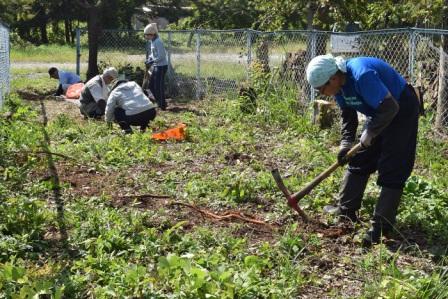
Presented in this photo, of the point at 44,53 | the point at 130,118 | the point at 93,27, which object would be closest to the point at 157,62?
the point at 130,118

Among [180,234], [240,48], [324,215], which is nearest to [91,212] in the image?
[180,234]

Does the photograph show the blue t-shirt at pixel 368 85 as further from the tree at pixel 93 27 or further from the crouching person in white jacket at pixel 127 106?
the tree at pixel 93 27

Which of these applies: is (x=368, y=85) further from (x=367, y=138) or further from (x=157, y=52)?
(x=157, y=52)

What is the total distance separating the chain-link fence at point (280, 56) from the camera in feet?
27.9

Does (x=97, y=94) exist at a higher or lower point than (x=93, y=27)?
lower

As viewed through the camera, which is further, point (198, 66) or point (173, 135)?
point (198, 66)

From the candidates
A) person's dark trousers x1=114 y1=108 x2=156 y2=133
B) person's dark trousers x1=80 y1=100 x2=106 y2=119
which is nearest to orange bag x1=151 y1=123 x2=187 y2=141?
person's dark trousers x1=114 y1=108 x2=156 y2=133

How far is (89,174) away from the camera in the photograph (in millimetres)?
6562

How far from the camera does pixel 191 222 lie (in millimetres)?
5082

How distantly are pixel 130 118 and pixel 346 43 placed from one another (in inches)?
129

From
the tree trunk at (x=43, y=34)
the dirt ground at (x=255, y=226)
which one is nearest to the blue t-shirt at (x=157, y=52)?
the dirt ground at (x=255, y=226)

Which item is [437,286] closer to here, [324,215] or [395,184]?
[395,184]

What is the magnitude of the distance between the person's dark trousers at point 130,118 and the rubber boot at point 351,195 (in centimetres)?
430

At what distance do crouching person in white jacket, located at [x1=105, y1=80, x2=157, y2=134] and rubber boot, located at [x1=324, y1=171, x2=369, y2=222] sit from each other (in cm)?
427
